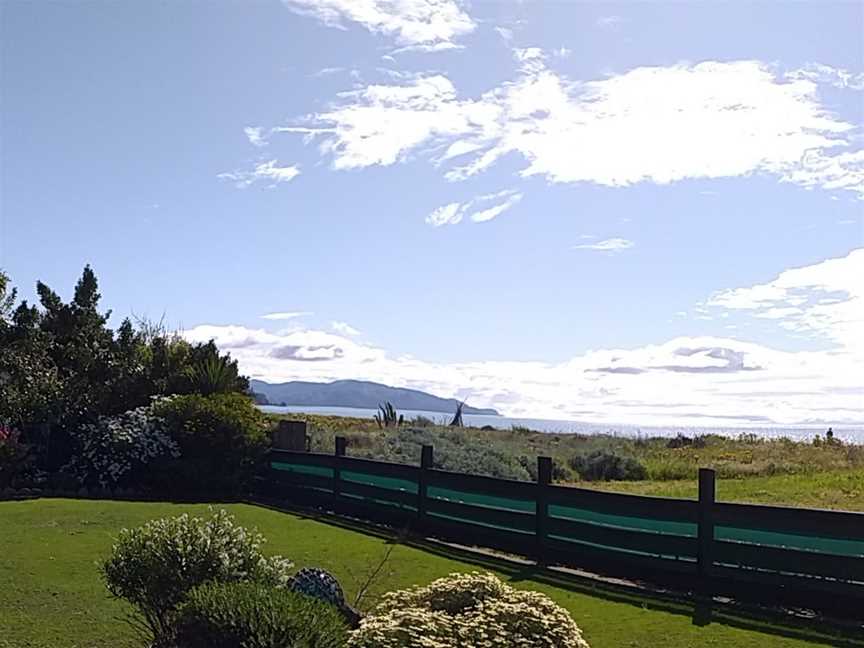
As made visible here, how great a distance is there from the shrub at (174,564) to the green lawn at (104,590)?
1.05m

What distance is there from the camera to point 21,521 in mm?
13617

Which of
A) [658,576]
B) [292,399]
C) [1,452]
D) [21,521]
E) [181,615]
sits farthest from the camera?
[292,399]

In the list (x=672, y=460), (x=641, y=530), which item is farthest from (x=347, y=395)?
(x=641, y=530)

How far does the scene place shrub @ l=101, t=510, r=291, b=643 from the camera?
613 centimetres

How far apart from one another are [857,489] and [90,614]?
15.5 metres

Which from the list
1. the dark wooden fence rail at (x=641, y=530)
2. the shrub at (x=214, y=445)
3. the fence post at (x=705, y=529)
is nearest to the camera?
the dark wooden fence rail at (x=641, y=530)

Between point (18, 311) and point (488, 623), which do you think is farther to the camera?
point (18, 311)

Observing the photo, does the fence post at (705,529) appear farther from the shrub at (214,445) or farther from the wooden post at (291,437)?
the shrub at (214,445)

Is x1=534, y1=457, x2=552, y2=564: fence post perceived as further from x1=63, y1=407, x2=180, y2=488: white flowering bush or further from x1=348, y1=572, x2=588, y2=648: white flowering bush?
x1=63, y1=407, x2=180, y2=488: white flowering bush

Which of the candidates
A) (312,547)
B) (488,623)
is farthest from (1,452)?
(488,623)

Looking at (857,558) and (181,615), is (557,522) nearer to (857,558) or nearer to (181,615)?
(857,558)

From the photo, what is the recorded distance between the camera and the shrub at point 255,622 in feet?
14.9

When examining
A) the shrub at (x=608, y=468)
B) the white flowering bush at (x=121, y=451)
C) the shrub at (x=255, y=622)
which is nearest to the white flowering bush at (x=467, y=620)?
the shrub at (x=255, y=622)

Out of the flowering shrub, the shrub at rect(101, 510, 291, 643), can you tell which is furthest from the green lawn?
the flowering shrub
